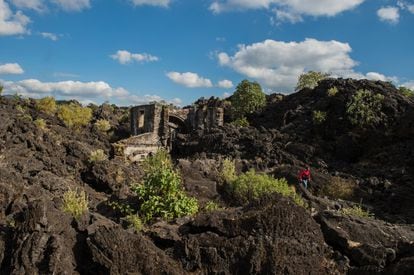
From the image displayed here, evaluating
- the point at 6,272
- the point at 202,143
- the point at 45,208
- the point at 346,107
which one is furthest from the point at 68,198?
the point at 346,107

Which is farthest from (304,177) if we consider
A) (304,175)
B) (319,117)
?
(319,117)

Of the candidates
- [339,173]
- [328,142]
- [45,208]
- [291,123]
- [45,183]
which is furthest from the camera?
[291,123]

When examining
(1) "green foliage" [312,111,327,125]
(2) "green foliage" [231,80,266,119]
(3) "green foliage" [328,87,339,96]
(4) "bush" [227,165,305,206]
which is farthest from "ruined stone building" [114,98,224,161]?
(4) "bush" [227,165,305,206]

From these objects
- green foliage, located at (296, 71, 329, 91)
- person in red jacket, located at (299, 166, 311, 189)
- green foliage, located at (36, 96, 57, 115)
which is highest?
green foliage, located at (296, 71, 329, 91)

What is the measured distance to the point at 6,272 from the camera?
6883mm

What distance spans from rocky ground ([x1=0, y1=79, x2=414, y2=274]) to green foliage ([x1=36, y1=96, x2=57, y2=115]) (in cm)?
998

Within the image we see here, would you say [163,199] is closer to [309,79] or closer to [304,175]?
[304,175]

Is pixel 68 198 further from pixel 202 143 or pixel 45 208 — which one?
pixel 202 143

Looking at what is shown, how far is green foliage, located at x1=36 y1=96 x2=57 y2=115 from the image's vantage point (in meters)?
39.6

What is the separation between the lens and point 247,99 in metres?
47.2

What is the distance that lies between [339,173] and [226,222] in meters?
17.7

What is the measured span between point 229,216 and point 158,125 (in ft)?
113

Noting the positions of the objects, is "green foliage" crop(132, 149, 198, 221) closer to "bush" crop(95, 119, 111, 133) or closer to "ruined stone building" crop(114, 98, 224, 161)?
"ruined stone building" crop(114, 98, 224, 161)

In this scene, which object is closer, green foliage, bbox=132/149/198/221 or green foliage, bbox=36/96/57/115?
green foliage, bbox=132/149/198/221
